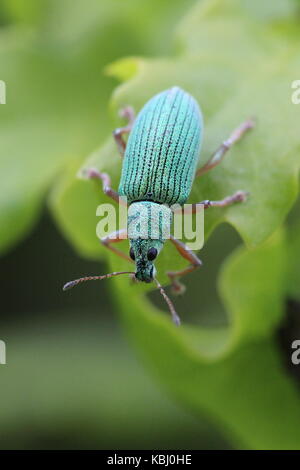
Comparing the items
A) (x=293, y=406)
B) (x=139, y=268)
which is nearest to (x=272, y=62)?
(x=139, y=268)

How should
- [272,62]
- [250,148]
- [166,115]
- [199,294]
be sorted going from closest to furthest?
[250,148], [166,115], [272,62], [199,294]

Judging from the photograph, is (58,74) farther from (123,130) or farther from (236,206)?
(236,206)

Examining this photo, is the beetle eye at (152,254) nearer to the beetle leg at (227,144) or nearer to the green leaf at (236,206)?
the green leaf at (236,206)

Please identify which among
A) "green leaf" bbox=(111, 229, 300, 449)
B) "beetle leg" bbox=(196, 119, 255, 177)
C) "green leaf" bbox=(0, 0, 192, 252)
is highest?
"green leaf" bbox=(0, 0, 192, 252)

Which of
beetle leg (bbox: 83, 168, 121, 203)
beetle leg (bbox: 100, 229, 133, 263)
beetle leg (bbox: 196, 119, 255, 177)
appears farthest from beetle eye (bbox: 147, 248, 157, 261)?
beetle leg (bbox: 196, 119, 255, 177)

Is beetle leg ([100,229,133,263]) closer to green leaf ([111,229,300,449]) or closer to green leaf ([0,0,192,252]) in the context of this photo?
green leaf ([111,229,300,449])

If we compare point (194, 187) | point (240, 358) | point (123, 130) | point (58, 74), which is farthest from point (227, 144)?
point (58, 74)

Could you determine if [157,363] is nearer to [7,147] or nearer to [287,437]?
[287,437]

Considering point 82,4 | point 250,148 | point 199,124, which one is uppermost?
point 82,4

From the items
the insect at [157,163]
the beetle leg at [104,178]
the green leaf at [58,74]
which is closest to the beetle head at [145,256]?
the insect at [157,163]
